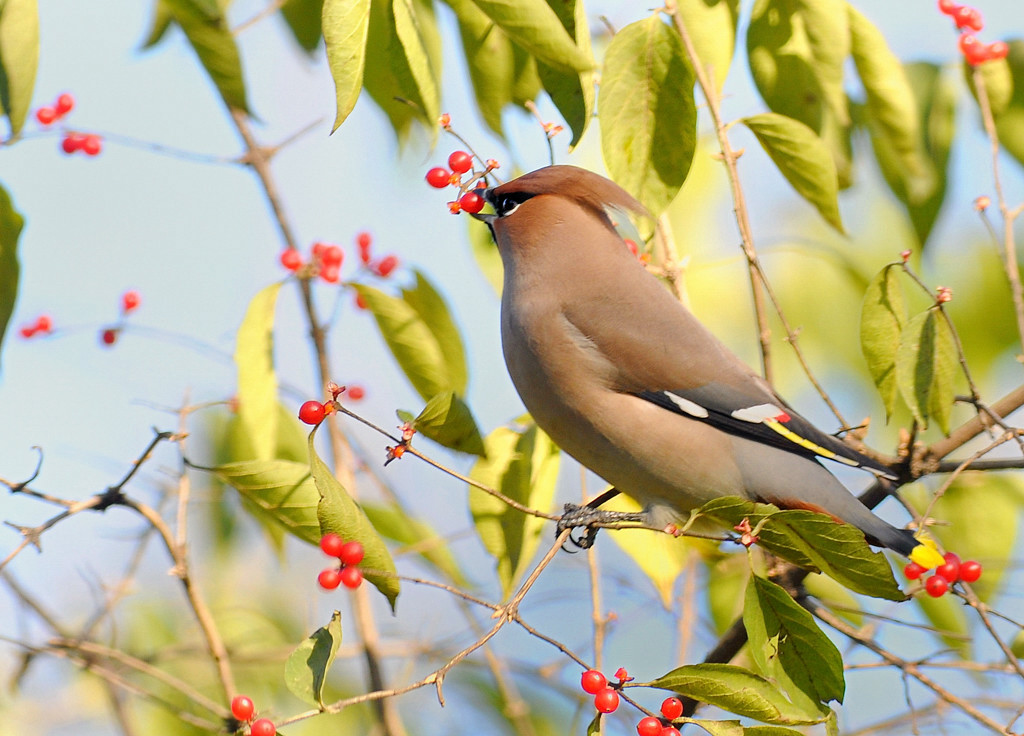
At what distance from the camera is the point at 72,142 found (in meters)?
2.51

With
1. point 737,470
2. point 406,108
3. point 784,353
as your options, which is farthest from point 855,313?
point 406,108

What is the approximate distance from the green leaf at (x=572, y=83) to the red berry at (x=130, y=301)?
1247 mm

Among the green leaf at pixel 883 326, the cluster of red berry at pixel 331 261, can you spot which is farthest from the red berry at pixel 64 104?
the green leaf at pixel 883 326

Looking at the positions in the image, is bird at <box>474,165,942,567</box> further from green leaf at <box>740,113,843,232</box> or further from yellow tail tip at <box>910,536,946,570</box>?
green leaf at <box>740,113,843,232</box>

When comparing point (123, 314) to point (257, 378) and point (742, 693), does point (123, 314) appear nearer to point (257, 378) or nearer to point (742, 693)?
point (257, 378)

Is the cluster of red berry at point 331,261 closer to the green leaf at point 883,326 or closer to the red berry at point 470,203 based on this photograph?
the red berry at point 470,203

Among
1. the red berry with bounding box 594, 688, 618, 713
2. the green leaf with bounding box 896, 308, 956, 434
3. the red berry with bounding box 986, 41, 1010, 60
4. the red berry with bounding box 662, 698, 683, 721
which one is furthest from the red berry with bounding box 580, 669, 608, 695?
the red berry with bounding box 986, 41, 1010, 60

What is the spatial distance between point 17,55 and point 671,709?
4.59 feet

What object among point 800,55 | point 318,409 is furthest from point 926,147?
point 318,409

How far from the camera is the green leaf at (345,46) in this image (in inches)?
54.5

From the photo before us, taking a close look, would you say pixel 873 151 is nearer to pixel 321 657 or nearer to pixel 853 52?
pixel 853 52

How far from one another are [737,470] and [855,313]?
1.02 m

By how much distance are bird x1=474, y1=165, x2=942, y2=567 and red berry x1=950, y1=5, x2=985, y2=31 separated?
0.81m

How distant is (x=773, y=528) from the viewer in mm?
1450
